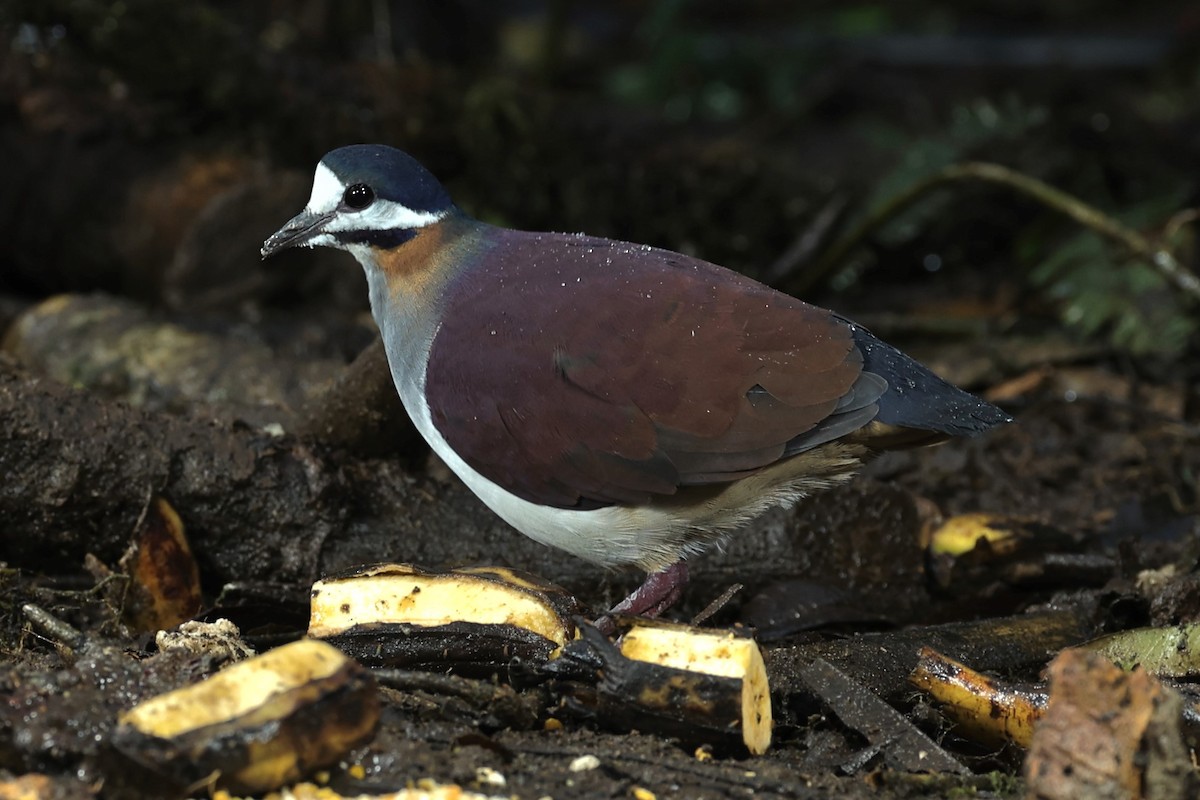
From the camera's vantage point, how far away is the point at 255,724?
271cm

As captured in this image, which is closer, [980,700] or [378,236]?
[980,700]

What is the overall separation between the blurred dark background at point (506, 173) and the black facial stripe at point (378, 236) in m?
2.48

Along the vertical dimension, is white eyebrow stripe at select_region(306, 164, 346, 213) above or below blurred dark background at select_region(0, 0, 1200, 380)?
above

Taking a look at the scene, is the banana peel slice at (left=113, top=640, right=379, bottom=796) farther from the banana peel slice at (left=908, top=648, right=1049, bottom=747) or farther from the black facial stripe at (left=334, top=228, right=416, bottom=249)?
the black facial stripe at (left=334, top=228, right=416, bottom=249)

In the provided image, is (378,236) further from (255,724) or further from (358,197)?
(255,724)

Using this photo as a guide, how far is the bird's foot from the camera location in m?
4.12

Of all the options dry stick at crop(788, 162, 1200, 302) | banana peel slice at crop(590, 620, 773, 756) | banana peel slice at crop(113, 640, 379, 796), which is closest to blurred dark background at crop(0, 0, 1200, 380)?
dry stick at crop(788, 162, 1200, 302)

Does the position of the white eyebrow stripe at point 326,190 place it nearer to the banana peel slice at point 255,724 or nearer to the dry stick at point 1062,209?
the banana peel slice at point 255,724

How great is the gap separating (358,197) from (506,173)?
3.29 m

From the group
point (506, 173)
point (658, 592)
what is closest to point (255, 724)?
point (658, 592)

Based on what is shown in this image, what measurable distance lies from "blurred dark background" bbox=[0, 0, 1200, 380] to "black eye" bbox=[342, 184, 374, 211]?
8.30 ft

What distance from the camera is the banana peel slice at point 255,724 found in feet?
8.80

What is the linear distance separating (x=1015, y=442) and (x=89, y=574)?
Answer: 12.4ft

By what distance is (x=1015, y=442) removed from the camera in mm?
5965
